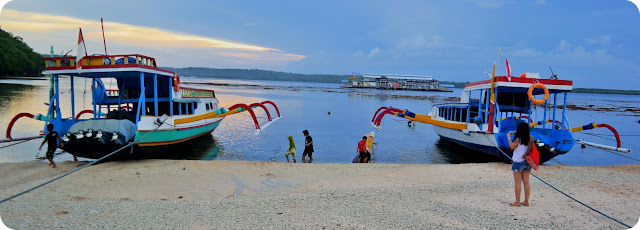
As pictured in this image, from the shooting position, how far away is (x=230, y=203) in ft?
26.2

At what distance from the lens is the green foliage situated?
82875 mm

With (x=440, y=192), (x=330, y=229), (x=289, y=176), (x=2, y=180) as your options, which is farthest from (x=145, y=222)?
(x=2, y=180)

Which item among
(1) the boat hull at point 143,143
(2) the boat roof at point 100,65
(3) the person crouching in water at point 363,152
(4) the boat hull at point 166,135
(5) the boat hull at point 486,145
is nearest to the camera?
(1) the boat hull at point 143,143

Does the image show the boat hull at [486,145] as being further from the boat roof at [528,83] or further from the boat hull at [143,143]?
the boat hull at [143,143]

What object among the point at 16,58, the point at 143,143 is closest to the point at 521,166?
the point at 143,143

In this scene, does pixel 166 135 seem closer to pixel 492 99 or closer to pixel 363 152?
pixel 363 152

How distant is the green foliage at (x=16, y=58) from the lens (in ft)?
272

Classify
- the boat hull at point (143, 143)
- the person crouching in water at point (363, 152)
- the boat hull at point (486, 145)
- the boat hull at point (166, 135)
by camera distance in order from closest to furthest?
the boat hull at point (143, 143) → the boat hull at point (486, 145) → the boat hull at point (166, 135) → the person crouching in water at point (363, 152)

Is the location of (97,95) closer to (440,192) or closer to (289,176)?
(289,176)

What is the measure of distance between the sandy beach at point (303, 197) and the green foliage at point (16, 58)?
302ft

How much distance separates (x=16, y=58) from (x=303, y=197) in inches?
4201

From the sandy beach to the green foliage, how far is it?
92063 mm

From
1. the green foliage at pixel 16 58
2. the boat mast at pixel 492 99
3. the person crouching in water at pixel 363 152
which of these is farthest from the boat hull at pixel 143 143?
the green foliage at pixel 16 58

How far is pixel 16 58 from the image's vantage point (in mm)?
87500
